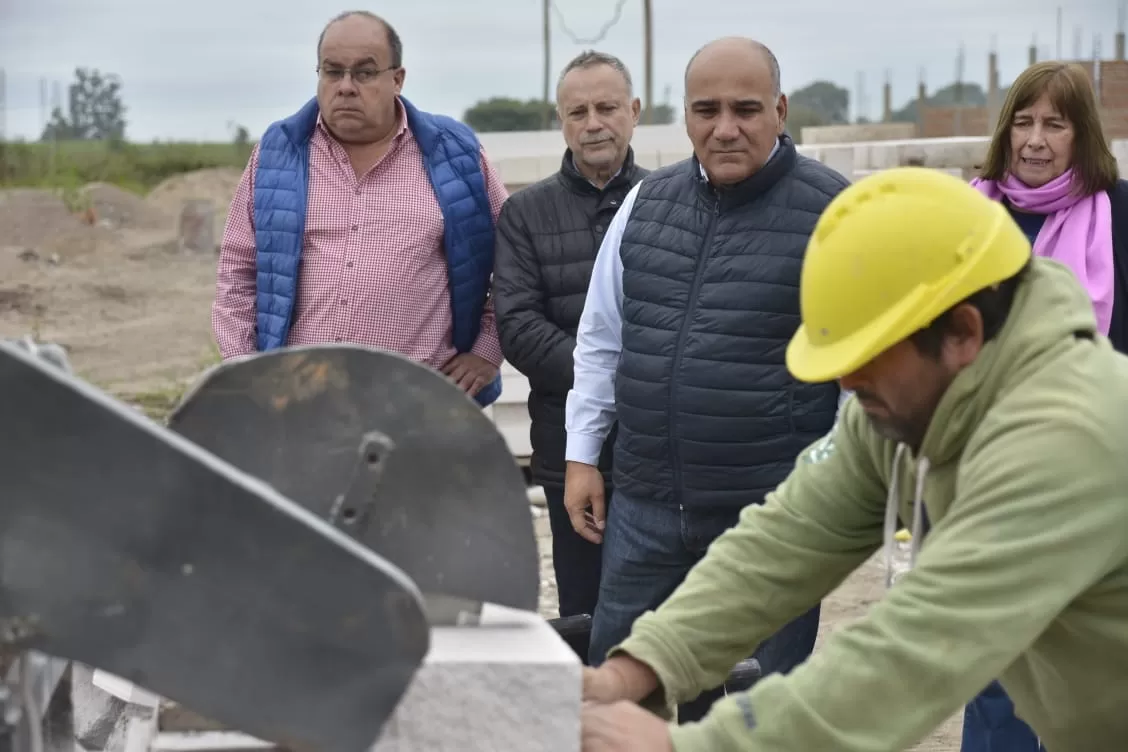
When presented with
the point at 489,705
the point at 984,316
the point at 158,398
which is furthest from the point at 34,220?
the point at 984,316

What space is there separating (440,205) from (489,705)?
8.95ft

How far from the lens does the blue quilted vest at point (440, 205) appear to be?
4.51 meters

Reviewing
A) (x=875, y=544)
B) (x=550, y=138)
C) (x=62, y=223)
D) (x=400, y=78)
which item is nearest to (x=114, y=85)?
(x=62, y=223)

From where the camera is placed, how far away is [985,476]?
6.88 feet

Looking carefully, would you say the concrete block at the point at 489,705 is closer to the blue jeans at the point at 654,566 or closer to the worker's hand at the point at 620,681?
the worker's hand at the point at 620,681

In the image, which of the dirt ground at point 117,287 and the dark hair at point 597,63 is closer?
the dark hair at point 597,63

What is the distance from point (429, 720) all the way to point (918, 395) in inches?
33.9

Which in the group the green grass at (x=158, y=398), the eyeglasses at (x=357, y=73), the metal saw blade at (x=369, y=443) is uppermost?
the eyeglasses at (x=357, y=73)

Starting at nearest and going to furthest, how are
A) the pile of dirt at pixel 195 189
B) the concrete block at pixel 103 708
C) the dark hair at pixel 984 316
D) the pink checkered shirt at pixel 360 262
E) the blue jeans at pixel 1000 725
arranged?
the dark hair at pixel 984 316, the concrete block at pixel 103 708, the blue jeans at pixel 1000 725, the pink checkered shirt at pixel 360 262, the pile of dirt at pixel 195 189

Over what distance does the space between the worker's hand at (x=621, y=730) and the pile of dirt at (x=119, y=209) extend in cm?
3068

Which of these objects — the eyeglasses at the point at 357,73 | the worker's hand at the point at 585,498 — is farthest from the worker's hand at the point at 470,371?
the eyeglasses at the point at 357,73

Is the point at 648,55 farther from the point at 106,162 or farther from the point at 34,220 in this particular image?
the point at 106,162

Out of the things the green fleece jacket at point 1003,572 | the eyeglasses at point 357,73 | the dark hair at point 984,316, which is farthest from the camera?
the eyeglasses at point 357,73

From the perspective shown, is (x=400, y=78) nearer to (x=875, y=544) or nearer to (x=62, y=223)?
(x=875, y=544)
